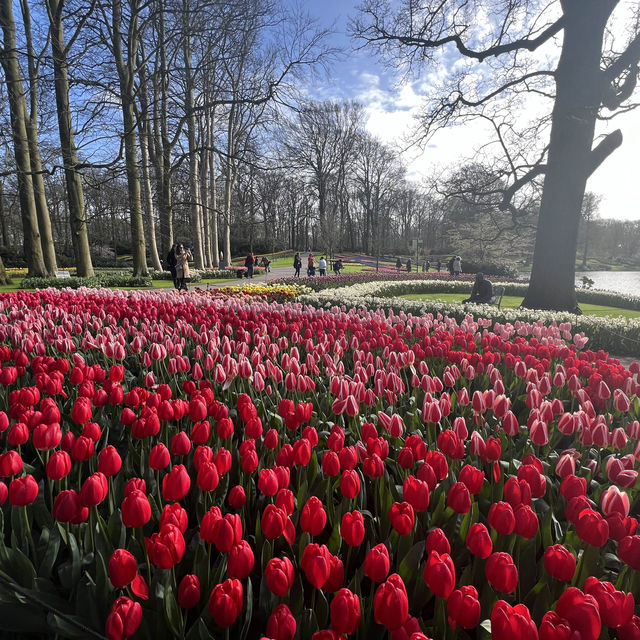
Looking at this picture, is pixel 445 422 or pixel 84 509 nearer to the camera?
pixel 84 509

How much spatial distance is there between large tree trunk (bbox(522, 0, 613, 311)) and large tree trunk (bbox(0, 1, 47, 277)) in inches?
617

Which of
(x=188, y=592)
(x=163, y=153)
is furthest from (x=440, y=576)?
(x=163, y=153)

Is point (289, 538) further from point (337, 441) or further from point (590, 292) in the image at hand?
point (590, 292)

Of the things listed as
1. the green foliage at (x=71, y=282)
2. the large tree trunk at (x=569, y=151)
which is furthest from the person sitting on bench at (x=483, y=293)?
the green foliage at (x=71, y=282)

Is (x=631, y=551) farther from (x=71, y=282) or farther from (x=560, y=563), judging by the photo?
(x=71, y=282)

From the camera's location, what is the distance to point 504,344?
13.6 feet

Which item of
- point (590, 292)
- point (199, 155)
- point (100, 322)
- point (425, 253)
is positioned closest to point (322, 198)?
point (425, 253)

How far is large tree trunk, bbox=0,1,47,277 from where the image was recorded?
15328mm

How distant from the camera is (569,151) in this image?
37.5 ft

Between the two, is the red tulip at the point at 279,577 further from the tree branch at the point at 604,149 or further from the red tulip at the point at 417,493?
the tree branch at the point at 604,149

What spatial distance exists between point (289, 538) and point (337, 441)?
564 mm

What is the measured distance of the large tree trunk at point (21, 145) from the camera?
15.3 m

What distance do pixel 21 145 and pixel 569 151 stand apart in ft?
57.0

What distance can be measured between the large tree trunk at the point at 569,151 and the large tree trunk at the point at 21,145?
15662 millimetres
